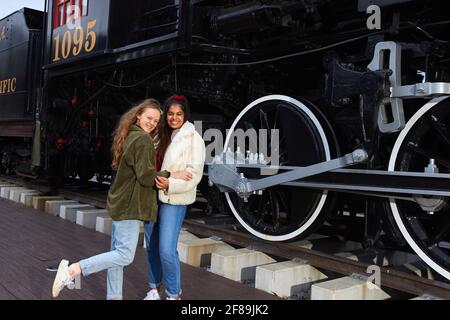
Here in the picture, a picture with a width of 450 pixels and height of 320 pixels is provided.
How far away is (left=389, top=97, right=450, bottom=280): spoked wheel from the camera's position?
2787 millimetres

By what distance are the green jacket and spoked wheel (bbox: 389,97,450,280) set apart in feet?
4.72

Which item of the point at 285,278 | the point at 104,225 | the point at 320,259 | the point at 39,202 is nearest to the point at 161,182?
the point at 285,278

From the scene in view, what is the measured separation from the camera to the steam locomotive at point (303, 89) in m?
2.91

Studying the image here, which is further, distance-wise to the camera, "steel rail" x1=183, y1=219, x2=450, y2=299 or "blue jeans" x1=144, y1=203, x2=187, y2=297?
"steel rail" x1=183, y1=219, x2=450, y2=299

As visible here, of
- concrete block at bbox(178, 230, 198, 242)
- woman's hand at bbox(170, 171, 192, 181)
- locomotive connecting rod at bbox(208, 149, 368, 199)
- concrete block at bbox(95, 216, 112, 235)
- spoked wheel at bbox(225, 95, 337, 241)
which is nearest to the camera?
woman's hand at bbox(170, 171, 192, 181)

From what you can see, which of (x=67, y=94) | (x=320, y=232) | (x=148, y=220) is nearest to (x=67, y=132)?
(x=67, y=94)

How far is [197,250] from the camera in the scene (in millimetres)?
3611

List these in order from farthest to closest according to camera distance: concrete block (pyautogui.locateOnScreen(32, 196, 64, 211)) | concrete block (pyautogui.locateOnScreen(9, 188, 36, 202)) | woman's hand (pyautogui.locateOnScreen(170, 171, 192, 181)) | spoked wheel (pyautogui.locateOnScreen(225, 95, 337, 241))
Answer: concrete block (pyautogui.locateOnScreen(9, 188, 36, 202)) < concrete block (pyautogui.locateOnScreen(32, 196, 64, 211)) < spoked wheel (pyautogui.locateOnScreen(225, 95, 337, 241)) < woman's hand (pyautogui.locateOnScreen(170, 171, 192, 181))

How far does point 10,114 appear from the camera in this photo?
23.2 feet

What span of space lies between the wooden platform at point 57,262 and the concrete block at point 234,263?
0.08 m

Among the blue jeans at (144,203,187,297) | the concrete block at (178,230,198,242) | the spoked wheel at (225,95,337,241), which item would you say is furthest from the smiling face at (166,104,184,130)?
the concrete block at (178,230,198,242)

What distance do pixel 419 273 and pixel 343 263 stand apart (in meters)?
0.46

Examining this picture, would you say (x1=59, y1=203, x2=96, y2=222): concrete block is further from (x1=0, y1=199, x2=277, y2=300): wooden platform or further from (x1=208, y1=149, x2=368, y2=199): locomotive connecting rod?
(x1=208, y1=149, x2=368, y2=199): locomotive connecting rod

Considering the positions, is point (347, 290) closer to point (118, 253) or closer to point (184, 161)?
point (184, 161)
